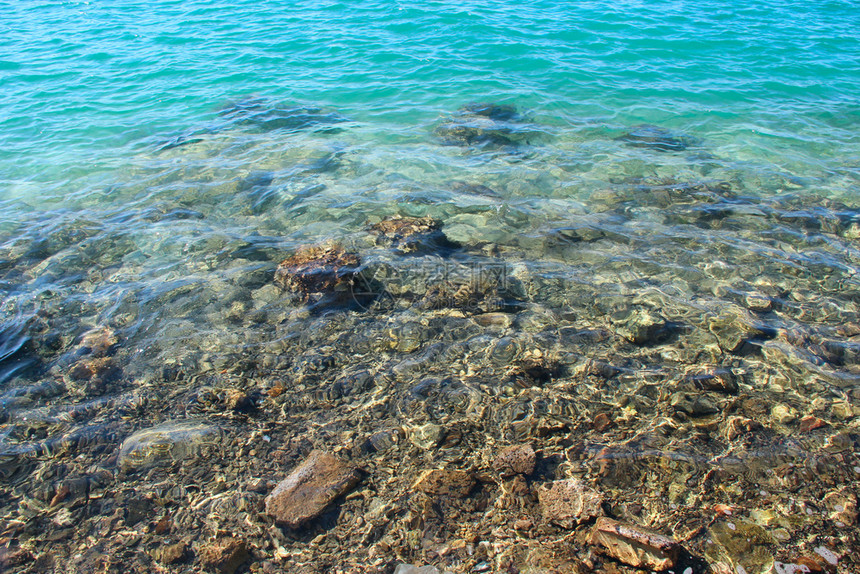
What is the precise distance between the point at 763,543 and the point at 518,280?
358 centimetres

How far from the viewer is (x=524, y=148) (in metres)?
10.4

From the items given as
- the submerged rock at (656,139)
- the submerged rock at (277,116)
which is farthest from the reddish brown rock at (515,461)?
the submerged rock at (277,116)

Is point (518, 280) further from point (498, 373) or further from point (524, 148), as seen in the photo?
point (524, 148)

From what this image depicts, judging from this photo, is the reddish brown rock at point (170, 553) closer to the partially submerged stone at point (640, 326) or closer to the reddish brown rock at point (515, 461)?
the reddish brown rock at point (515, 461)

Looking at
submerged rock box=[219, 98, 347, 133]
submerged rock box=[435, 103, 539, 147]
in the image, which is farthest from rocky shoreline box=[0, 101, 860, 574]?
submerged rock box=[219, 98, 347, 133]

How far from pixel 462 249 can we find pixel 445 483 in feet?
12.4

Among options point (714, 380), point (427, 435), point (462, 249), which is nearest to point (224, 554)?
point (427, 435)

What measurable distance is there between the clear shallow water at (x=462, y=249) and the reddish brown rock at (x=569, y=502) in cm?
13

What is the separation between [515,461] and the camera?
3.84 metres

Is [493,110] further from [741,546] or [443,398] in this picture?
[741,546]

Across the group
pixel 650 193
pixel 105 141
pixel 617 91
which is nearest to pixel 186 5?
pixel 105 141

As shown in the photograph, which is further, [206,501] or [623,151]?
[623,151]

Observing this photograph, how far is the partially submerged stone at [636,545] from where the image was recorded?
3.03 meters

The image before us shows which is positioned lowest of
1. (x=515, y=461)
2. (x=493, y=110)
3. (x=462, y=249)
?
(x=462, y=249)
